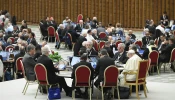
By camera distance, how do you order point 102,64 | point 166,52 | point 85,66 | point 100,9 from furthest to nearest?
point 100,9 < point 166,52 < point 102,64 < point 85,66

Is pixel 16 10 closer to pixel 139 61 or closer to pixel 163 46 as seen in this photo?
pixel 163 46

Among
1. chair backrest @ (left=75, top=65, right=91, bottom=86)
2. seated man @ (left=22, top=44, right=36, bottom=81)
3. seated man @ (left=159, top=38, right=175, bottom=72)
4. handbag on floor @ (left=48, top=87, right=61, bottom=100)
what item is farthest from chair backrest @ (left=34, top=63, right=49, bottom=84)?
seated man @ (left=159, top=38, right=175, bottom=72)

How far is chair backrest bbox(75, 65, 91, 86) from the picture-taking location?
13281mm

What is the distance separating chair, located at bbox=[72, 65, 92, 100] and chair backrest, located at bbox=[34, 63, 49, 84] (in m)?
0.82

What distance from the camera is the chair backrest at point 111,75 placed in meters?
13.3

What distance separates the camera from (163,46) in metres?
19.1

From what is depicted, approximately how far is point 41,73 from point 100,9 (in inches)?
714

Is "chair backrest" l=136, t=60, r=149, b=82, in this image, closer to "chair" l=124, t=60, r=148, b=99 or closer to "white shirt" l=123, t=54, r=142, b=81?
"chair" l=124, t=60, r=148, b=99

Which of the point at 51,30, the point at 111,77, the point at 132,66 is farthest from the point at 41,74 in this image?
the point at 51,30

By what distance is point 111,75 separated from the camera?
44.0 feet

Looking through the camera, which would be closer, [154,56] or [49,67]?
[49,67]

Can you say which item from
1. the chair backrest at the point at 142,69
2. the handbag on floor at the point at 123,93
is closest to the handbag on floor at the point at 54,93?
the handbag on floor at the point at 123,93

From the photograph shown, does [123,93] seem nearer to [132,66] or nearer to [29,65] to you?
[132,66]

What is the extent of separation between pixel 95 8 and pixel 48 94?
18.4m
